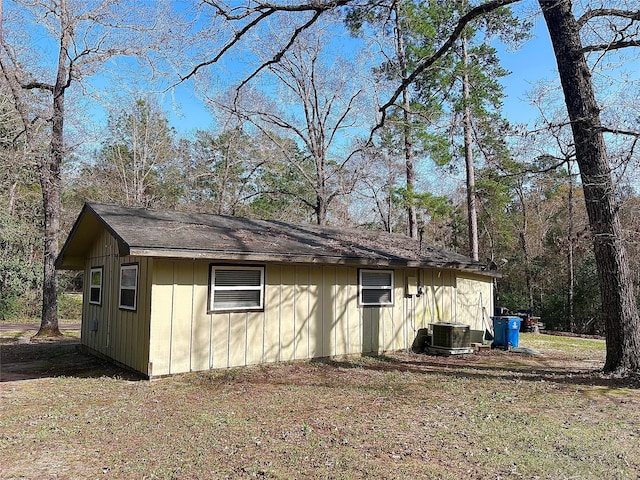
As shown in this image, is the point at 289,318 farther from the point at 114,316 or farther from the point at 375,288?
the point at 114,316

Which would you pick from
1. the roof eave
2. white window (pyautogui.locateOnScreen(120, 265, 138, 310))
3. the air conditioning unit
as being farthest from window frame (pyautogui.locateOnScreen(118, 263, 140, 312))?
the air conditioning unit

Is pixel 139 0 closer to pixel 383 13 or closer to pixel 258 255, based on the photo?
pixel 383 13

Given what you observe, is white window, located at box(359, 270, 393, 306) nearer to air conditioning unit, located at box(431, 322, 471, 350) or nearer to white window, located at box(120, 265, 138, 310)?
air conditioning unit, located at box(431, 322, 471, 350)

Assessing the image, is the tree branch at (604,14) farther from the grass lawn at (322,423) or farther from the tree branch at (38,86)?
the tree branch at (38,86)

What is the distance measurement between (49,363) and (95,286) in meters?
1.88

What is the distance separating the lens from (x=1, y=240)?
58.4ft

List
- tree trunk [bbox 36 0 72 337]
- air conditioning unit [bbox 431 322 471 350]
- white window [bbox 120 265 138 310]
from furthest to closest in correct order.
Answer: tree trunk [bbox 36 0 72 337], air conditioning unit [bbox 431 322 471 350], white window [bbox 120 265 138 310]

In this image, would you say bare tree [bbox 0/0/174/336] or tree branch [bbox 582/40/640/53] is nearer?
tree branch [bbox 582/40/640/53]

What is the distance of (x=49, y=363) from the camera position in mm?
9125

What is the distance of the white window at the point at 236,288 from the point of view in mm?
7910

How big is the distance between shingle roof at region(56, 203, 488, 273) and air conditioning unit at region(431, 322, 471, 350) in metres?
1.44

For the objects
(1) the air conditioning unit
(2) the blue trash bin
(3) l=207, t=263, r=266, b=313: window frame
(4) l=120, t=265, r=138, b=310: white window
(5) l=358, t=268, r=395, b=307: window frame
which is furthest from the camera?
(2) the blue trash bin

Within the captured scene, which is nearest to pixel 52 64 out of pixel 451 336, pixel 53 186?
pixel 53 186

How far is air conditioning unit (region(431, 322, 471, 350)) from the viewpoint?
10.0 meters
